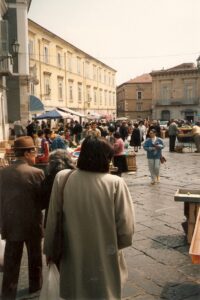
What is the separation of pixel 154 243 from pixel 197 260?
80.2 inches

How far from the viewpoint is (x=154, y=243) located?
510 cm

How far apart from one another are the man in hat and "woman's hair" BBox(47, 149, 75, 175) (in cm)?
15

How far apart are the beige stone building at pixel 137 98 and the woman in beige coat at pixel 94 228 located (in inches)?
2592

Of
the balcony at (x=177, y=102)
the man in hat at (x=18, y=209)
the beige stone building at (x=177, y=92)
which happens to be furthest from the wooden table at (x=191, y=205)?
the balcony at (x=177, y=102)

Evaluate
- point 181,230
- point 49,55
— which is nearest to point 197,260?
point 181,230

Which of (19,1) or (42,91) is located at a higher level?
(19,1)

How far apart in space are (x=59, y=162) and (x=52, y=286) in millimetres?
1235

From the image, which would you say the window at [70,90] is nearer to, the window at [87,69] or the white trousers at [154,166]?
the window at [87,69]

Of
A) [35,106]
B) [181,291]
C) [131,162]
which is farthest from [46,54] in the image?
[181,291]

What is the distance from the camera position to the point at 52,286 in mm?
2549

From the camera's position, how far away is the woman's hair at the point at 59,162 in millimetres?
3411

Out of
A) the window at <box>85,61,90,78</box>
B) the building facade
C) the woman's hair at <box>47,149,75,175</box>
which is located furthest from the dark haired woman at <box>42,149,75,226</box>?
the window at <box>85,61,90,78</box>

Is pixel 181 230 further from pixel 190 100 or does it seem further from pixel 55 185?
pixel 190 100

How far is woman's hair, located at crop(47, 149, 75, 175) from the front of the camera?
3411 mm
